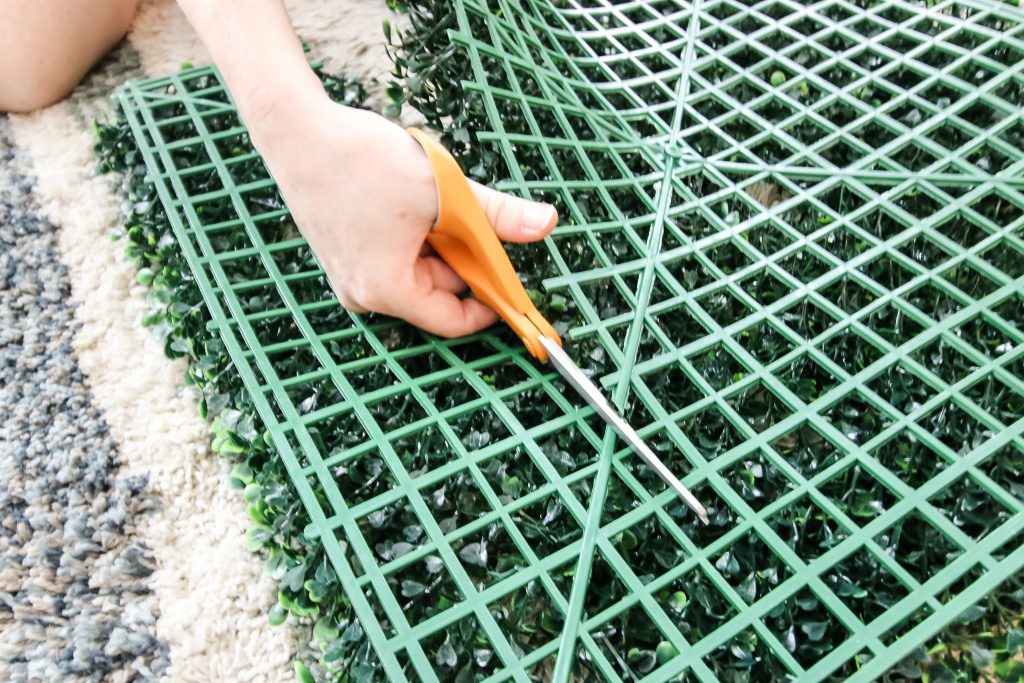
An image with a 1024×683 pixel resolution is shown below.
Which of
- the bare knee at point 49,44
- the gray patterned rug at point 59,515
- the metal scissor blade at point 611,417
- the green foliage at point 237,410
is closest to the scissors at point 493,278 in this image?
the metal scissor blade at point 611,417

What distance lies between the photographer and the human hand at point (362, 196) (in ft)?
2.04

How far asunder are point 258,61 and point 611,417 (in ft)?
1.28

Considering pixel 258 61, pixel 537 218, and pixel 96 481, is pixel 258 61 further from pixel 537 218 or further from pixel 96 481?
pixel 96 481

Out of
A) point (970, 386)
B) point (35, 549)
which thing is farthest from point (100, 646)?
point (970, 386)

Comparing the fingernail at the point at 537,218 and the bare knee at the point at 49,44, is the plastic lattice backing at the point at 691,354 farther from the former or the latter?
the bare knee at the point at 49,44

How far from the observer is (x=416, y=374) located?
0.74m

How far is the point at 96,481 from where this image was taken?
2.58ft

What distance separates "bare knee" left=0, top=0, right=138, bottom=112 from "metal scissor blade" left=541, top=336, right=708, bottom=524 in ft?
2.60

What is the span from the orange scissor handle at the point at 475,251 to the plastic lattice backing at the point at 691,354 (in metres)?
0.04

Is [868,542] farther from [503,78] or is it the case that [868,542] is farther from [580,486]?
[503,78]

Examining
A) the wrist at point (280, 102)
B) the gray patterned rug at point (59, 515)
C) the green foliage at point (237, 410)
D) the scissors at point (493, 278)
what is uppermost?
the wrist at point (280, 102)

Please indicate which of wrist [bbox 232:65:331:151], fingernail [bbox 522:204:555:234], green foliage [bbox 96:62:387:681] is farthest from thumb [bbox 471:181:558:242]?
green foliage [bbox 96:62:387:681]

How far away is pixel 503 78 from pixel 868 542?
551 millimetres

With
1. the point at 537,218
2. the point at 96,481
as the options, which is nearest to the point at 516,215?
the point at 537,218
